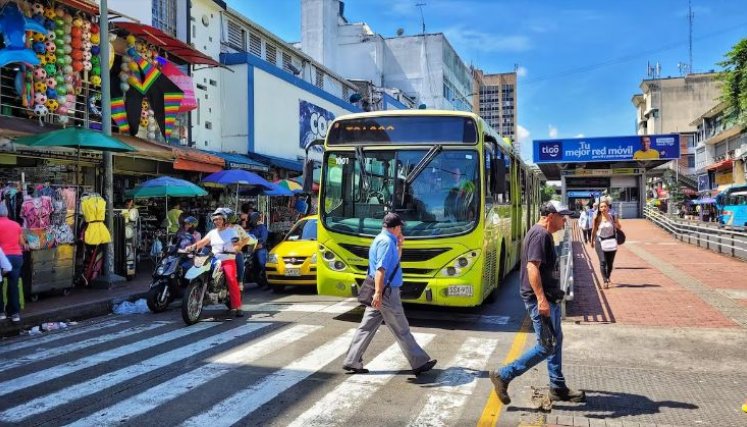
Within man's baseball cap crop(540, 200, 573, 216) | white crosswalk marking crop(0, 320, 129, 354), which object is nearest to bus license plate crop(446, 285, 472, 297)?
man's baseball cap crop(540, 200, 573, 216)

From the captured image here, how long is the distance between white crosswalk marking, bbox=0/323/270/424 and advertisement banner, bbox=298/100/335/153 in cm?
1729

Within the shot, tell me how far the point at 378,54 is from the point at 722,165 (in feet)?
102

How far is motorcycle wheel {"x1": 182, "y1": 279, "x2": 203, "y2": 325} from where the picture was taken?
8.49 metres

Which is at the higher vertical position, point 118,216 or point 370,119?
point 370,119

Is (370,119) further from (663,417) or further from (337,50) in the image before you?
(337,50)

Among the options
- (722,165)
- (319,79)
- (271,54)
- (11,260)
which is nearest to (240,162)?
(271,54)

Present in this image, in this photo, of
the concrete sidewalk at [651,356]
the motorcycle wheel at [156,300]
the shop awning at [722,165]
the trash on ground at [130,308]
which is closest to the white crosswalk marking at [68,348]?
the motorcycle wheel at [156,300]

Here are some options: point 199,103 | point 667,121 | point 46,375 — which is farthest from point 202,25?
point 667,121

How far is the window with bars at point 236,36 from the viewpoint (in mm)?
22347

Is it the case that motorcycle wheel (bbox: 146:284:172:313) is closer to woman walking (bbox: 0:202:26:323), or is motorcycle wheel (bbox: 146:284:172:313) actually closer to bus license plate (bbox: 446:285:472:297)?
woman walking (bbox: 0:202:26:323)

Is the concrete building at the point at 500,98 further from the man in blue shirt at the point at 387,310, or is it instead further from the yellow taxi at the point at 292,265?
the man in blue shirt at the point at 387,310

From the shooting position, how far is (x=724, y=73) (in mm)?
17656

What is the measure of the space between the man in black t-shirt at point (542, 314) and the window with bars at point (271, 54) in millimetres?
22217

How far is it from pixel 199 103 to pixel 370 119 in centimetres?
1235
